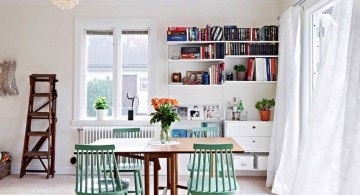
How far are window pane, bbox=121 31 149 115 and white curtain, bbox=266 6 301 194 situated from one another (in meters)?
2.06

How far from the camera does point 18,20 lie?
16.7 feet

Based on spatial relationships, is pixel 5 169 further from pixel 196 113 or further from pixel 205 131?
pixel 205 131

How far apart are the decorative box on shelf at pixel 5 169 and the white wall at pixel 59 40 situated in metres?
0.12

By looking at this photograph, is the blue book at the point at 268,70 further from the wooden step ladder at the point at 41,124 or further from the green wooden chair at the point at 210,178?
the wooden step ladder at the point at 41,124

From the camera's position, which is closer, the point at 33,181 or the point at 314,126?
the point at 314,126

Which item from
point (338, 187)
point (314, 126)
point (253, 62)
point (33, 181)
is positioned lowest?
point (33, 181)

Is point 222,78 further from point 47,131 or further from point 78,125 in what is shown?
point 47,131

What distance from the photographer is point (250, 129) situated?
463 centimetres

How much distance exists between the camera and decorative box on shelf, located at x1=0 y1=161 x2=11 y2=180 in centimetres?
469

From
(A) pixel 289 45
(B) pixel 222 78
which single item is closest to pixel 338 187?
(A) pixel 289 45

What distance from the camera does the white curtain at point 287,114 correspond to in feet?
13.1

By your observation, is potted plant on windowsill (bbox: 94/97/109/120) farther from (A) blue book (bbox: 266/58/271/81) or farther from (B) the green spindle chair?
(A) blue book (bbox: 266/58/271/81)

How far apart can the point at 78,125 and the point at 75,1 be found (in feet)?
7.36

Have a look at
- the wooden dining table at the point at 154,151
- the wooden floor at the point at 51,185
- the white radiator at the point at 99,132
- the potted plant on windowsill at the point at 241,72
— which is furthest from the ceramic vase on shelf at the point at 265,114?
the wooden dining table at the point at 154,151
